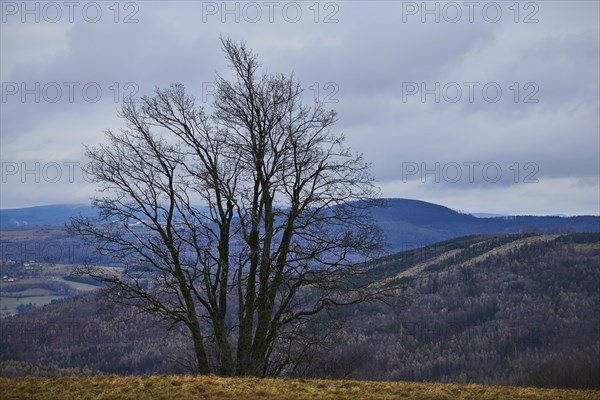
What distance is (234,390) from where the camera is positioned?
603 inches

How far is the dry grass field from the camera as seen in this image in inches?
580

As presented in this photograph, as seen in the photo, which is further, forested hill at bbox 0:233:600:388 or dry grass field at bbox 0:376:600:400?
forested hill at bbox 0:233:600:388

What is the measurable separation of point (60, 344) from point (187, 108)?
517 feet

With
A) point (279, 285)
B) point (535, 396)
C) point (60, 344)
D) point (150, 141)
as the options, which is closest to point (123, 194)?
point (150, 141)

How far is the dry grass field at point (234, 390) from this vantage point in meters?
14.7

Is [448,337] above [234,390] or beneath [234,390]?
beneath

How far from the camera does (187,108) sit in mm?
22797

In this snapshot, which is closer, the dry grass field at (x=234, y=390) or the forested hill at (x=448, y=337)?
the dry grass field at (x=234, y=390)

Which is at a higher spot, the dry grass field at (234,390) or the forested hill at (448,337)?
the dry grass field at (234,390)

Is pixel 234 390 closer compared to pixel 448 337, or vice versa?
pixel 234 390

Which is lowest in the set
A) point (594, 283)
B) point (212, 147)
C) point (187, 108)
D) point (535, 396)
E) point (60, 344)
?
point (60, 344)

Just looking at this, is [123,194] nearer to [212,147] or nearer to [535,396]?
[212,147]

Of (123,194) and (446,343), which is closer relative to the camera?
(123,194)

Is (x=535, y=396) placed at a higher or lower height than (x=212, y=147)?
lower
